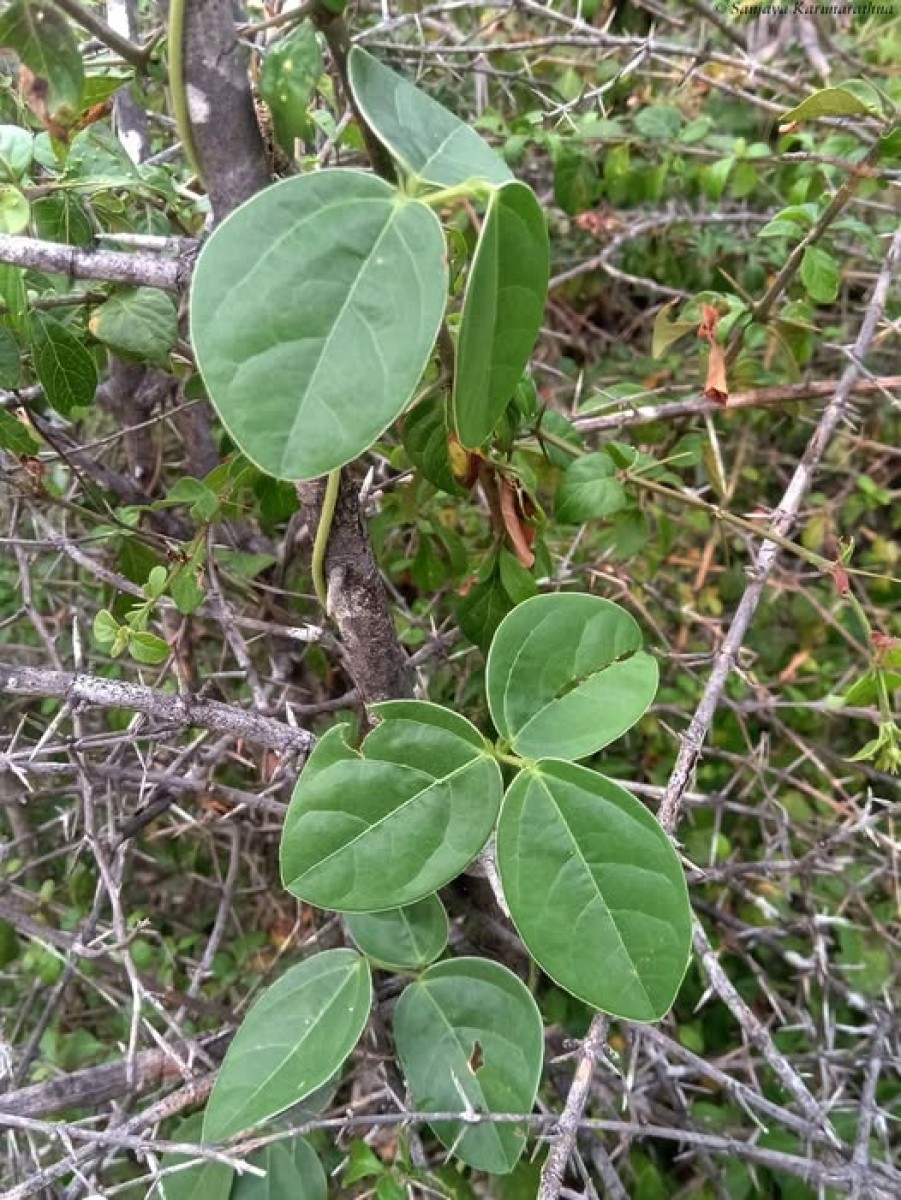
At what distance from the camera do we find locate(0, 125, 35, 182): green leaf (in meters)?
0.74

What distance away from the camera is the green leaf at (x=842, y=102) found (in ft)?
2.67

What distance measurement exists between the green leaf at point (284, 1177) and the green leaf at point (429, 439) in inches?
24.5

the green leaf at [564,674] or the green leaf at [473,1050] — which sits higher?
the green leaf at [564,674]

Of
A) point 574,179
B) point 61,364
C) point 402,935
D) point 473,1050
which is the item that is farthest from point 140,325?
point 574,179

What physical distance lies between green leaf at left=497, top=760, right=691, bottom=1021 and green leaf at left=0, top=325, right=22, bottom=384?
24.4 inches

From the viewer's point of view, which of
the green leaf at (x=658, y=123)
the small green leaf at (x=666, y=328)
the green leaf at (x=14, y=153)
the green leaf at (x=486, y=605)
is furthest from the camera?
the green leaf at (x=658, y=123)

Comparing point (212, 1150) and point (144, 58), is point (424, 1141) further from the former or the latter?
point (144, 58)

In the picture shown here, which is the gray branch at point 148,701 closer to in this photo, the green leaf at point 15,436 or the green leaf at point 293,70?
the green leaf at point 15,436

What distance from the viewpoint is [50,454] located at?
4.09 ft

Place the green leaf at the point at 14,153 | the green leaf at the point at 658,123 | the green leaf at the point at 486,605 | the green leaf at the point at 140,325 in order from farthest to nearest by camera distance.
A: 1. the green leaf at the point at 658,123
2. the green leaf at the point at 486,605
3. the green leaf at the point at 140,325
4. the green leaf at the point at 14,153

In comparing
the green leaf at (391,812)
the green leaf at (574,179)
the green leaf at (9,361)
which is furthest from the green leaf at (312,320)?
the green leaf at (574,179)

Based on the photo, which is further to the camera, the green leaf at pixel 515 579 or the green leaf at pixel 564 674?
the green leaf at pixel 515 579

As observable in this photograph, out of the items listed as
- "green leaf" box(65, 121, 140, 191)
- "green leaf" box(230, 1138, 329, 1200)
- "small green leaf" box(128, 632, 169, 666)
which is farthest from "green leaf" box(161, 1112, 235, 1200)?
"green leaf" box(65, 121, 140, 191)

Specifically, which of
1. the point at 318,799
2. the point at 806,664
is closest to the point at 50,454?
the point at 318,799
